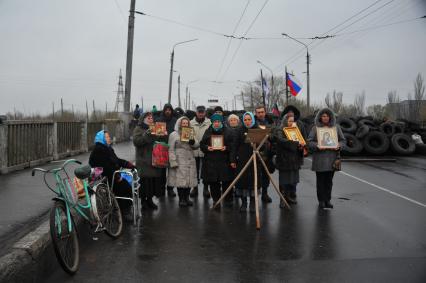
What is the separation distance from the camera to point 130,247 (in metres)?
5.75

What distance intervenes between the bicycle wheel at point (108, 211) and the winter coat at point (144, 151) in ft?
5.41

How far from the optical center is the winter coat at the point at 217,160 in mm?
8281

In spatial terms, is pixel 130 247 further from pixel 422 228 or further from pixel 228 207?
pixel 422 228

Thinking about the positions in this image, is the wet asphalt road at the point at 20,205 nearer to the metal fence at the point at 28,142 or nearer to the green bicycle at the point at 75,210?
the green bicycle at the point at 75,210

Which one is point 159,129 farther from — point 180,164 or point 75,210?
point 75,210

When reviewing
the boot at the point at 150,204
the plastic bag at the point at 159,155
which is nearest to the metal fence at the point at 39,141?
the boot at the point at 150,204

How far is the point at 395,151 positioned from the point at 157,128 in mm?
14510

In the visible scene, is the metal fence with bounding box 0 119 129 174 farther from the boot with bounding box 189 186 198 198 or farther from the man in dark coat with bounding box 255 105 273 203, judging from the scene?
the man in dark coat with bounding box 255 105 273 203

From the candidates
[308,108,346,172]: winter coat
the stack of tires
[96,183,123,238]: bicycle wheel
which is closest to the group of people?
[308,108,346,172]: winter coat

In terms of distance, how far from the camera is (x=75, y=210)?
209 inches

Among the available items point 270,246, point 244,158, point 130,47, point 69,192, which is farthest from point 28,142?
point 130,47

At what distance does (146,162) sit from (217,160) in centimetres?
132

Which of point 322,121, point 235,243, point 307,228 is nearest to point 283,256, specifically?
point 235,243

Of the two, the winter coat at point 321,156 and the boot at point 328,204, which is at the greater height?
the winter coat at point 321,156
